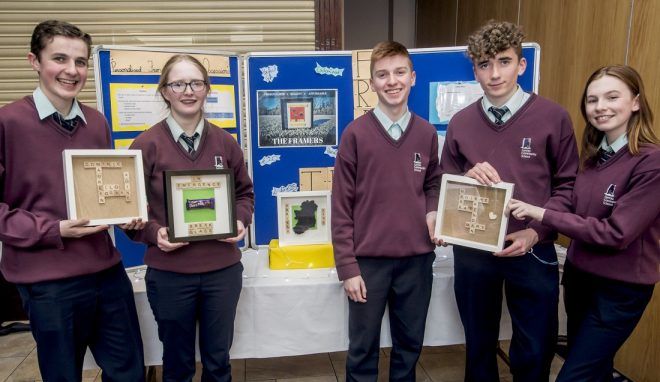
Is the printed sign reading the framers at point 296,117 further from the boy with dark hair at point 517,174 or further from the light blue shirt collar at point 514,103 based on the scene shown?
the light blue shirt collar at point 514,103

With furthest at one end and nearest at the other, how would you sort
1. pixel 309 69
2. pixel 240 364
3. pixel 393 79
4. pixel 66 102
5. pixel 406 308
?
pixel 240 364
pixel 309 69
pixel 406 308
pixel 393 79
pixel 66 102

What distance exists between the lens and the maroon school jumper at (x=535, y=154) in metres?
1.75

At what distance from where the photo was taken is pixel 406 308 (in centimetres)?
193

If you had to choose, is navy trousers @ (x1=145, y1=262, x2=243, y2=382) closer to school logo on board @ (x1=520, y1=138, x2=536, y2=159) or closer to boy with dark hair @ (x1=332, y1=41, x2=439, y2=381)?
boy with dark hair @ (x1=332, y1=41, x2=439, y2=381)

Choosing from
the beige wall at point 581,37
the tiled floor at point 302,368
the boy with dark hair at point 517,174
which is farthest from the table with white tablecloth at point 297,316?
the beige wall at point 581,37

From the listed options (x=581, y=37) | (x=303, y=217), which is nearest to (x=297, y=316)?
(x=303, y=217)

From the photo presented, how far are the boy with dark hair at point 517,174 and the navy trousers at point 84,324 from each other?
4.46 feet

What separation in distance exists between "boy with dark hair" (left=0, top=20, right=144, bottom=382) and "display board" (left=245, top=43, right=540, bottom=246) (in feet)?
3.26

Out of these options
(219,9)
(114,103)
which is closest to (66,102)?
(114,103)

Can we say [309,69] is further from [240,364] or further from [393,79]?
[240,364]

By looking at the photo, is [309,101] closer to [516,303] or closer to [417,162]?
[417,162]

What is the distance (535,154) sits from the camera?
176 cm

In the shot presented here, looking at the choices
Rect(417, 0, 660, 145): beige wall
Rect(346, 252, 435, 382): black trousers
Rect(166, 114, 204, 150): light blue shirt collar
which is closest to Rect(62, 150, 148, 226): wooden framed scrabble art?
Rect(166, 114, 204, 150): light blue shirt collar

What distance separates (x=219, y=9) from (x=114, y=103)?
48.9 inches
